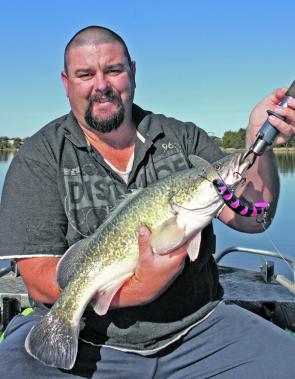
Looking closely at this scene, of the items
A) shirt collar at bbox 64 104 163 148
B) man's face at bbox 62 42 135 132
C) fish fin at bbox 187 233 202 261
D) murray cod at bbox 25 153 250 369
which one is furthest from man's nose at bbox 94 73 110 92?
fish fin at bbox 187 233 202 261

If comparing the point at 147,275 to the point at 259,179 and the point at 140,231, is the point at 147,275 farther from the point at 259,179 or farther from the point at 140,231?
the point at 259,179

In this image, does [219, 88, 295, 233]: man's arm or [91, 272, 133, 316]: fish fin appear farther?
[219, 88, 295, 233]: man's arm

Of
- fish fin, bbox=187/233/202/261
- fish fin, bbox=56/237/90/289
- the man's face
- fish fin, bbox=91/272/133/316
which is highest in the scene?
the man's face

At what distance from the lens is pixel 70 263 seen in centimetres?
346

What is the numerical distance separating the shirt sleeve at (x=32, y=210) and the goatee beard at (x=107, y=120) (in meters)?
0.47

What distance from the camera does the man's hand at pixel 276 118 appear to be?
10.5ft

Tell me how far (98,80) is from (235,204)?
1.71 m

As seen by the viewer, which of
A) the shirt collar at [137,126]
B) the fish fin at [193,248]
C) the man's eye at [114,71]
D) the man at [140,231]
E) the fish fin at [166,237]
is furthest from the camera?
the man's eye at [114,71]

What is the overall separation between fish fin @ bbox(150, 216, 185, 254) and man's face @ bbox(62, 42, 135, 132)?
50.5 inches

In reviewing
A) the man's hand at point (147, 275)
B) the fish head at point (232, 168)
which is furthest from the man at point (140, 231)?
the fish head at point (232, 168)

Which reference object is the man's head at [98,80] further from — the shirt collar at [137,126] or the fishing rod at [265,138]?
the fishing rod at [265,138]

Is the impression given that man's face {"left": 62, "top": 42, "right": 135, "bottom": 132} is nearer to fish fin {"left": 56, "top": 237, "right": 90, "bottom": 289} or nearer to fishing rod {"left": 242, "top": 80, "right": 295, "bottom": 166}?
fish fin {"left": 56, "top": 237, "right": 90, "bottom": 289}

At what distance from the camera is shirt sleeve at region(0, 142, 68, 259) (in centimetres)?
367

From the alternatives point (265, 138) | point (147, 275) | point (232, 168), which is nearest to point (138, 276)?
point (147, 275)
